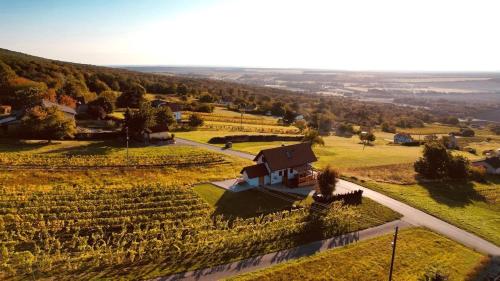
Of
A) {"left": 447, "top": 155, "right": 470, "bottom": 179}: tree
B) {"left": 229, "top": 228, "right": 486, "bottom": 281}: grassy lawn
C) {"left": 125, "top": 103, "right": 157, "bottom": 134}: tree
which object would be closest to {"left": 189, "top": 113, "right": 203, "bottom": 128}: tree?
{"left": 125, "top": 103, "right": 157, "bottom": 134}: tree

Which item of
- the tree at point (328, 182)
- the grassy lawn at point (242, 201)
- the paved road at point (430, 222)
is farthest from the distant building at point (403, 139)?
the grassy lawn at point (242, 201)

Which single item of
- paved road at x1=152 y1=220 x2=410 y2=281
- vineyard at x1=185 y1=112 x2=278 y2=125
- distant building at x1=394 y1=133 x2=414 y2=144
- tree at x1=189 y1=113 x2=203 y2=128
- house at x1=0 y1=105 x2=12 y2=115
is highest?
house at x1=0 y1=105 x2=12 y2=115

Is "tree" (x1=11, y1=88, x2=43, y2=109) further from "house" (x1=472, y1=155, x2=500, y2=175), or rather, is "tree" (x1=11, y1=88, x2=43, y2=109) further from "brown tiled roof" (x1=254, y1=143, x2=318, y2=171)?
"house" (x1=472, y1=155, x2=500, y2=175)

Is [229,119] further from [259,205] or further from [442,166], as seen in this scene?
[259,205]

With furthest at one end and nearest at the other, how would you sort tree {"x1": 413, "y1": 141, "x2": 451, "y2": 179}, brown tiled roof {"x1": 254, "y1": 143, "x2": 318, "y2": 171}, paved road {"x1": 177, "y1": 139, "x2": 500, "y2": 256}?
tree {"x1": 413, "y1": 141, "x2": 451, "y2": 179} < brown tiled roof {"x1": 254, "y1": 143, "x2": 318, "y2": 171} < paved road {"x1": 177, "y1": 139, "x2": 500, "y2": 256}

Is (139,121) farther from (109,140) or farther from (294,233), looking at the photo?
(294,233)

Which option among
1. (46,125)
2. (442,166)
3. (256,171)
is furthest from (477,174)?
(46,125)

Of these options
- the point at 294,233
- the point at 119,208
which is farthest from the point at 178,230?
the point at 294,233
